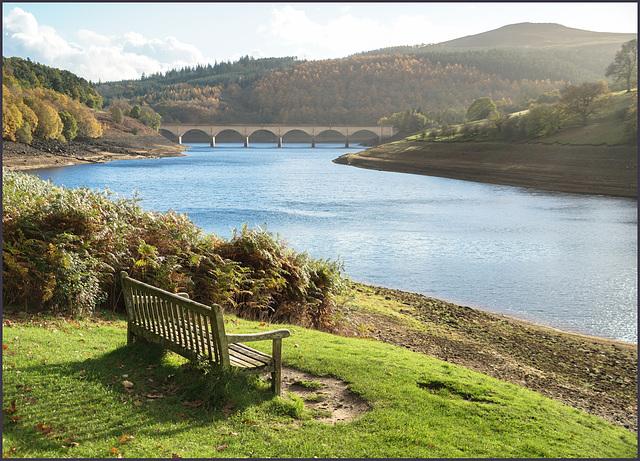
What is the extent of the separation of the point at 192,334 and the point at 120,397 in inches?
48.3

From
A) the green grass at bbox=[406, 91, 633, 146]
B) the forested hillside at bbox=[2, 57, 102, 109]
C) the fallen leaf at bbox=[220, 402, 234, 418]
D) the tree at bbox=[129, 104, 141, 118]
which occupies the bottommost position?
the fallen leaf at bbox=[220, 402, 234, 418]

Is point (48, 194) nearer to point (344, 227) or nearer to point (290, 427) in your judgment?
point (290, 427)

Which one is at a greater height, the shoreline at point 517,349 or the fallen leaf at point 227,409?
the fallen leaf at point 227,409

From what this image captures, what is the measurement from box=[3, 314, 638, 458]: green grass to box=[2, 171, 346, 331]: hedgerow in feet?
3.95

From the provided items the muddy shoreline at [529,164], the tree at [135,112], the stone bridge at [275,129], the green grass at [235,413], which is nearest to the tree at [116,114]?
the tree at [135,112]

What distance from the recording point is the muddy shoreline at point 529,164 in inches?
2159

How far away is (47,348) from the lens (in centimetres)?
687

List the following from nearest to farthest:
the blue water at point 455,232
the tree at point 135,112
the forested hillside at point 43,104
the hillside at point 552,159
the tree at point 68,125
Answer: the blue water at point 455,232, the hillside at point 552,159, the forested hillside at point 43,104, the tree at point 68,125, the tree at point 135,112

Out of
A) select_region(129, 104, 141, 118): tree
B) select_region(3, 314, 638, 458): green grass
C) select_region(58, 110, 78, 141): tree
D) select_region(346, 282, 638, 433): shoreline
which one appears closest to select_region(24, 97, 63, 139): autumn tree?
select_region(58, 110, 78, 141): tree

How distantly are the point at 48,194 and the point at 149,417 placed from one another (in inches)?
286

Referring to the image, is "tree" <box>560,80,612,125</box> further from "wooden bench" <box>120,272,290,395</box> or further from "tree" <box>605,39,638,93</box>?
"wooden bench" <box>120,272,290,395</box>

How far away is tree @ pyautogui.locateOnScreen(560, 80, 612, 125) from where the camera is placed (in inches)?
2886

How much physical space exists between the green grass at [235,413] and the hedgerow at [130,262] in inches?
47.4

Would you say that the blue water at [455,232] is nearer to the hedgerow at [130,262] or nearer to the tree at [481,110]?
the hedgerow at [130,262]
